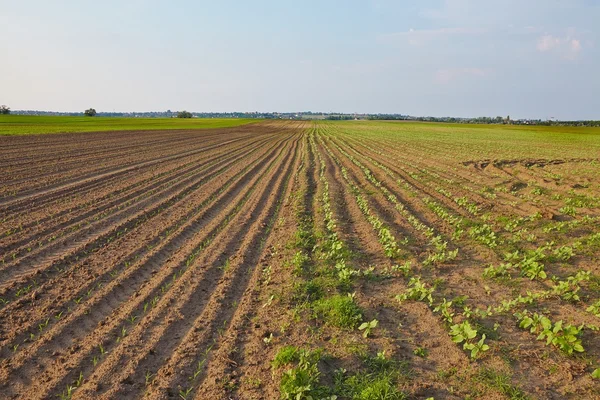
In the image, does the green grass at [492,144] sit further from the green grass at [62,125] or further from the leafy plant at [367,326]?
the green grass at [62,125]

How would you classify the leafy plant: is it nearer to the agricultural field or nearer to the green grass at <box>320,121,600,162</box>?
the agricultural field

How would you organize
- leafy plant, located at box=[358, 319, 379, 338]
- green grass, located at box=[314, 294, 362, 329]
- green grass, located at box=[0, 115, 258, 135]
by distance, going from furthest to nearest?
1. green grass, located at box=[0, 115, 258, 135]
2. green grass, located at box=[314, 294, 362, 329]
3. leafy plant, located at box=[358, 319, 379, 338]

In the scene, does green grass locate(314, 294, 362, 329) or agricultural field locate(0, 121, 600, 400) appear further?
green grass locate(314, 294, 362, 329)

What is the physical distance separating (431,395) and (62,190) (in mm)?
14498

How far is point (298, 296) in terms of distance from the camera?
635 centimetres

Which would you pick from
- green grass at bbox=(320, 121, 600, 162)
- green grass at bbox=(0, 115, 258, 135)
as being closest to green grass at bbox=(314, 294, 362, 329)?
green grass at bbox=(320, 121, 600, 162)

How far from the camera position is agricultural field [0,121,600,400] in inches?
171

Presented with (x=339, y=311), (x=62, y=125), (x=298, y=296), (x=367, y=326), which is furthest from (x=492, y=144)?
(x=62, y=125)

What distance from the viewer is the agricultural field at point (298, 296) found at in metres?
4.35

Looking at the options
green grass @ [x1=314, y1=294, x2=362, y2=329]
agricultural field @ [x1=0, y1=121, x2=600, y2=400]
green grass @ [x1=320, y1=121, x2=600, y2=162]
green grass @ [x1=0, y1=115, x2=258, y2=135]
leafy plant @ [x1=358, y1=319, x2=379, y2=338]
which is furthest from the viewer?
green grass @ [x1=0, y1=115, x2=258, y2=135]

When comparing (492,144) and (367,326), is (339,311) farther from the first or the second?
(492,144)

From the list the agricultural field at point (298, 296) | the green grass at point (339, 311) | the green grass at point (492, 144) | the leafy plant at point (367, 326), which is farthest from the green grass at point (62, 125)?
the leafy plant at point (367, 326)

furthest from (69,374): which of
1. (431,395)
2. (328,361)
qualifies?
(431,395)

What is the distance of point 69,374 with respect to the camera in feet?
14.8
